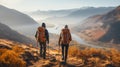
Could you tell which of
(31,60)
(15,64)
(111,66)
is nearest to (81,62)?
(111,66)

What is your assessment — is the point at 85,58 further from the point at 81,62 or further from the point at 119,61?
the point at 119,61

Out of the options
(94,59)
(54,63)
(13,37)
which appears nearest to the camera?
(54,63)

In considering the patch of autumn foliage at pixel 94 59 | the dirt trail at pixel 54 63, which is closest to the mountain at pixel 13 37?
the patch of autumn foliage at pixel 94 59

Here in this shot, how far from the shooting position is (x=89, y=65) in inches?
752

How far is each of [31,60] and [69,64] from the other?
2.74 metres

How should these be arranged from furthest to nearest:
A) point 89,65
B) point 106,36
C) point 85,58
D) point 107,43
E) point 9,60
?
point 106,36
point 107,43
point 85,58
point 89,65
point 9,60

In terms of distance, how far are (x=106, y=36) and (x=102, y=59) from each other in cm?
13992

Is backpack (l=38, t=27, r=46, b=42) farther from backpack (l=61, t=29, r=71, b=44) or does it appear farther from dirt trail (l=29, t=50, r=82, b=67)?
backpack (l=61, t=29, r=71, b=44)

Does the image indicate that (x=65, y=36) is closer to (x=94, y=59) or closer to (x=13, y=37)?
(x=94, y=59)

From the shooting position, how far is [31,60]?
63.9ft

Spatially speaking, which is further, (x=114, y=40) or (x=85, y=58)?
(x=114, y=40)

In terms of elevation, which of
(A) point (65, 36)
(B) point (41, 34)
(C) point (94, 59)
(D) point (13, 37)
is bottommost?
(C) point (94, 59)

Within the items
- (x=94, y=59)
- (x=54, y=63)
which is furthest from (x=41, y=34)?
(x=94, y=59)

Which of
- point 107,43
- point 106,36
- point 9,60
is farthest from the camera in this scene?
point 106,36
